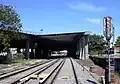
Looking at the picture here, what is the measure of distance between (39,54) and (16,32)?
241ft

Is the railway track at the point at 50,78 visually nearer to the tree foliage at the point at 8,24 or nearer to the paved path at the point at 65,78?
the paved path at the point at 65,78

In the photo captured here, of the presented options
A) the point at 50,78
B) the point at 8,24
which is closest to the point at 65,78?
the point at 50,78

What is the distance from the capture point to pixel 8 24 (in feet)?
168

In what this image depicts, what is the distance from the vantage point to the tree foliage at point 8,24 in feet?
164

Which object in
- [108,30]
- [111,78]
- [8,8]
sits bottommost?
[111,78]

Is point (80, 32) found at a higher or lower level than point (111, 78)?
higher

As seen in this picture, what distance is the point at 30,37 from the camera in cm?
9031

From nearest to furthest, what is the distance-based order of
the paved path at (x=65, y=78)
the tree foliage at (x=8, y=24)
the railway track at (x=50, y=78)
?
the railway track at (x=50, y=78), the paved path at (x=65, y=78), the tree foliage at (x=8, y=24)

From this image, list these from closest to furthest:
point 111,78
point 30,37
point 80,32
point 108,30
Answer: point 108,30
point 111,78
point 80,32
point 30,37

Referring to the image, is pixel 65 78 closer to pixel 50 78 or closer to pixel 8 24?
pixel 50 78

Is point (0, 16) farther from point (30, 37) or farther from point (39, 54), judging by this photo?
point (39, 54)

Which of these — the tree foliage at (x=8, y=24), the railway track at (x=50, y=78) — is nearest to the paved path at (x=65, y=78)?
the railway track at (x=50, y=78)

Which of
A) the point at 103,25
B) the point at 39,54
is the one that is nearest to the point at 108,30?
the point at 103,25

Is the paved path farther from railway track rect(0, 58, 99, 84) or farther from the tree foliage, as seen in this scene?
the tree foliage
